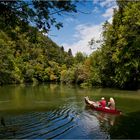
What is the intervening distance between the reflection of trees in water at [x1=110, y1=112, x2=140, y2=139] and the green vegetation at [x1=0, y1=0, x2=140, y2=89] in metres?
6.65

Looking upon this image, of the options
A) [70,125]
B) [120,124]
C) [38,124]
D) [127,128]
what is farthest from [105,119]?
[38,124]

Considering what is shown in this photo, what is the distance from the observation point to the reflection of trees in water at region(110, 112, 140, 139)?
1846 cm

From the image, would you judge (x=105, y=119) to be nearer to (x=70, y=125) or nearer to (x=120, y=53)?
(x=70, y=125)

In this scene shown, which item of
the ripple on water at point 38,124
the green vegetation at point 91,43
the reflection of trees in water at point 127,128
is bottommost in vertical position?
the reflection of trees in water at point 127,128

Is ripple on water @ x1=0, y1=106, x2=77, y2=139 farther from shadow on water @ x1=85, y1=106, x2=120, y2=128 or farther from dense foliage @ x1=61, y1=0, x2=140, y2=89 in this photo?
dense foliage @ x1=61, y1=0, x2=140, y2=89

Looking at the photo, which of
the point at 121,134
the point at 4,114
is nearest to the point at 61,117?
the point at 4,114

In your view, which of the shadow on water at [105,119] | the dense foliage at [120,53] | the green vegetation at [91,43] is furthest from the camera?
the dense foliage at [120,53]

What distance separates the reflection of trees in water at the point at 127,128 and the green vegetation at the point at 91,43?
6.65m

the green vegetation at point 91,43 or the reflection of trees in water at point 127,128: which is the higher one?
the green vegetation at point 91,43

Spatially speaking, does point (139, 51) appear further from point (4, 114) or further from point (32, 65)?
point (32, 65)

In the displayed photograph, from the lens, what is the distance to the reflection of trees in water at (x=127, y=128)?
60.6 feet

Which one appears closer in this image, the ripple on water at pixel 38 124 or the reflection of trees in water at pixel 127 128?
the reflection of trees in water at pixel 127 128

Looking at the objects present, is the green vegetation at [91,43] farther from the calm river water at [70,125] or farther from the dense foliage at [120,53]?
the calm river water at [70,125]

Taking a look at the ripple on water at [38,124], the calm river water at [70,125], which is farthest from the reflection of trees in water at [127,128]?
the ripple on water at [38,124]
